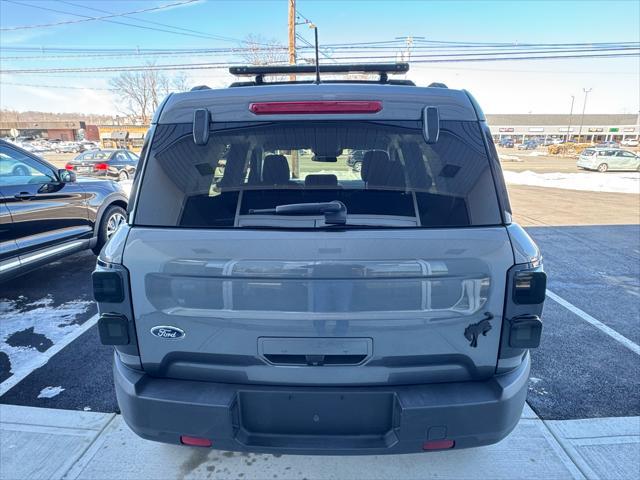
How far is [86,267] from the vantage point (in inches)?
223

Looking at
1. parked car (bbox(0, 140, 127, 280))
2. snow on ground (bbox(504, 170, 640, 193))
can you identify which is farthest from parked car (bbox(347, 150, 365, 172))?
snow on ground (bbox(504, 170, 640, 193))

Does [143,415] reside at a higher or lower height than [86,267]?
higher

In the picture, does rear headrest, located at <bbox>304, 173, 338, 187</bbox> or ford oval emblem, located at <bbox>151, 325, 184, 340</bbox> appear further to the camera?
rear headrest, located at <bbox>304, 173, 338, 187</bbox>

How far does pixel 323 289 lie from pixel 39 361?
3059mm

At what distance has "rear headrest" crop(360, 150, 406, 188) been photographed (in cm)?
174

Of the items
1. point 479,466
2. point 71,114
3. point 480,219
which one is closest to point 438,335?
point 480,219

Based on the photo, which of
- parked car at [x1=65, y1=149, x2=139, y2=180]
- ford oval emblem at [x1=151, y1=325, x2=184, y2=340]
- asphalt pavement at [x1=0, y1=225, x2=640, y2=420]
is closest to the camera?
ford oval emblem at [x1=151, y1=325, x2=184, y2=340]

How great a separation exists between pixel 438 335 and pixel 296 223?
0.73m

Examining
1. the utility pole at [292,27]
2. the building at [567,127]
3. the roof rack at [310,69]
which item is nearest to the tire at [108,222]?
the roof rack at [310,69]

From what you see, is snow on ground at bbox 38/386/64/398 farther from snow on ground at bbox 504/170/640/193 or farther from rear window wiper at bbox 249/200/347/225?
snow on ground at bbox 504/170/640/193

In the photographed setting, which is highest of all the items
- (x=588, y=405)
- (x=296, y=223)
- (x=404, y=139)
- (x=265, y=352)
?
(x=404, y=139)

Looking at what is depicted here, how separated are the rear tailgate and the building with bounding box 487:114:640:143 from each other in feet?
289

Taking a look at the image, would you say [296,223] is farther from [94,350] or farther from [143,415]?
[94,350]

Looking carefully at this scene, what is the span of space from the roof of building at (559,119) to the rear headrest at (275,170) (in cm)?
9211
